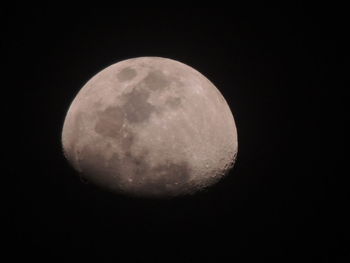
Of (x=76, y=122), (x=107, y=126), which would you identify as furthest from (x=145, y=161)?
(x=76, y=122)

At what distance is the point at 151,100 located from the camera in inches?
122

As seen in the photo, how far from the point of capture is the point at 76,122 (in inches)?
128

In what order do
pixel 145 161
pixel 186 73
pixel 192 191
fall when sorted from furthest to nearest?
pixel 186 73 → pixel 192 191 → pixel 145 161

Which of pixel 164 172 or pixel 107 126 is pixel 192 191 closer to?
pixel 164 172

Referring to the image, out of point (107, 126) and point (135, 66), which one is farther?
point (135, 66)

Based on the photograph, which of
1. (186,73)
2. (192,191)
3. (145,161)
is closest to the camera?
(145,161)

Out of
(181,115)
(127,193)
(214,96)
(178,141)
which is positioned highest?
(214,96)

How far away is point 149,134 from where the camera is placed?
9.82 ft

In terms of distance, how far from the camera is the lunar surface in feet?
9.86

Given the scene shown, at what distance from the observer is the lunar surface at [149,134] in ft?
9.86

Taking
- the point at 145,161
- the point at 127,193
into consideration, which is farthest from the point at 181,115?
the point at 127,193

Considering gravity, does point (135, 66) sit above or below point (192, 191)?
above

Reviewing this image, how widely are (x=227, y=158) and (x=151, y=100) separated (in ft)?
2.55

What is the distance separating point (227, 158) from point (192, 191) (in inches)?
15.6
